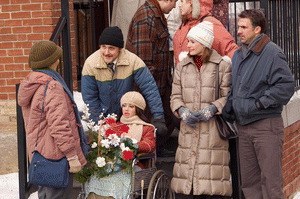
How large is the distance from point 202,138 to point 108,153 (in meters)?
0.92

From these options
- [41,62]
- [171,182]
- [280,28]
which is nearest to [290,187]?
[280,28]

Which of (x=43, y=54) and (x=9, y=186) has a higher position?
(x=43, y=54)

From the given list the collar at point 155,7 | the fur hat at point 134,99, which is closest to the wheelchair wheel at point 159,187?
the fur hat at point 134,99

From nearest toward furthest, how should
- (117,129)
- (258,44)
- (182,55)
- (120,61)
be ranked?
1. (117,129)
2. (258,44)
3. (120,61)
4. (182,55)

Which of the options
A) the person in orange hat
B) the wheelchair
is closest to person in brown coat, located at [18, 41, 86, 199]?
the wheelchair

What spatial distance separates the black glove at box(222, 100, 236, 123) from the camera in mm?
8492

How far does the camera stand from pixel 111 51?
8.60 meters

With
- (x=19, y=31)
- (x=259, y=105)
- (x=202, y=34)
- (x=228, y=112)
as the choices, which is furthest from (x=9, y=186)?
(x=259, y=105)

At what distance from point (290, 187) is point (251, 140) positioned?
9.20ft

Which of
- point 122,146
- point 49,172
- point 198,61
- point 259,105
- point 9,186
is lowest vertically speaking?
point 9,186

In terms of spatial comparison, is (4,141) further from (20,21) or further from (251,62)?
(251,62)

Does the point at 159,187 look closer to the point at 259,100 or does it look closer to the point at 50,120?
the point at 259,100

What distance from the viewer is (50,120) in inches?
302

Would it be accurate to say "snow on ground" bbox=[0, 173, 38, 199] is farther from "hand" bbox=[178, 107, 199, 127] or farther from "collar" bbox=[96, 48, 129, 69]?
"hand" bbox=[178, 107, 199, 127]
